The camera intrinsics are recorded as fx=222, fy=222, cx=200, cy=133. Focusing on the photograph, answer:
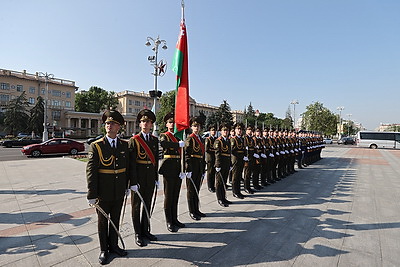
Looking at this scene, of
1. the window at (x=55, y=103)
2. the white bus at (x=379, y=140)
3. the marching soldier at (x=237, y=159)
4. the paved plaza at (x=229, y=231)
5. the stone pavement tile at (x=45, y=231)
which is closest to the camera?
the paved plaza at (x=229, y=231)

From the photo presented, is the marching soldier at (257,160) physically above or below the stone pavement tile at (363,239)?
above

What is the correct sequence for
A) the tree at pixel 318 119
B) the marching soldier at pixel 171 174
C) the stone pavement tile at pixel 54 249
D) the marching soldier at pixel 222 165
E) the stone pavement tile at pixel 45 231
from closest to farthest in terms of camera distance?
1. the stone pavement tile at pixel 54 249
2. the stone pavement tile at pixel 45 231
3. the marching soldier at pixel 171 174
4. the marching soldier at pixel 222 165
5. the tree at pixel 318 119

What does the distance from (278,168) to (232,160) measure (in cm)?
352

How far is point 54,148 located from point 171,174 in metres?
15.5

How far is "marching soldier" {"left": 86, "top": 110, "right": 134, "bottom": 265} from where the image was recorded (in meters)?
2.90

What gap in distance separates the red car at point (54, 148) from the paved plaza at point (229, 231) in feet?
31.9

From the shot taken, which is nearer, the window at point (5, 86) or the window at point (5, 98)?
the window at point (5, 86)

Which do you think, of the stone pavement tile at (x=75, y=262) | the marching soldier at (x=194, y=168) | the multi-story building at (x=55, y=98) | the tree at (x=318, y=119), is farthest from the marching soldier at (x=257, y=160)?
the multi-story building at (x=55, y=98)

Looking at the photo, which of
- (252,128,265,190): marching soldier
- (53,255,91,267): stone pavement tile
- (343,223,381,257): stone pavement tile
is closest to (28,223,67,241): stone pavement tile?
(53,255,91,267): stone pavement tile

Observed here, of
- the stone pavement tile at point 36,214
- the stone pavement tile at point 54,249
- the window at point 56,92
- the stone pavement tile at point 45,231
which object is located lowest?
the stone pavement tile at point 54,249

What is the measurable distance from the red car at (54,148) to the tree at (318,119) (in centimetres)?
4055

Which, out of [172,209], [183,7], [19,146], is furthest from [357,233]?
[19,146]

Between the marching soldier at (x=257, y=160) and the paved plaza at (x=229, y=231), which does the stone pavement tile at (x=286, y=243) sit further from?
the marching soldier at (x=257, y=160)

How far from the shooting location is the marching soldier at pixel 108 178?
2902 millimetres
